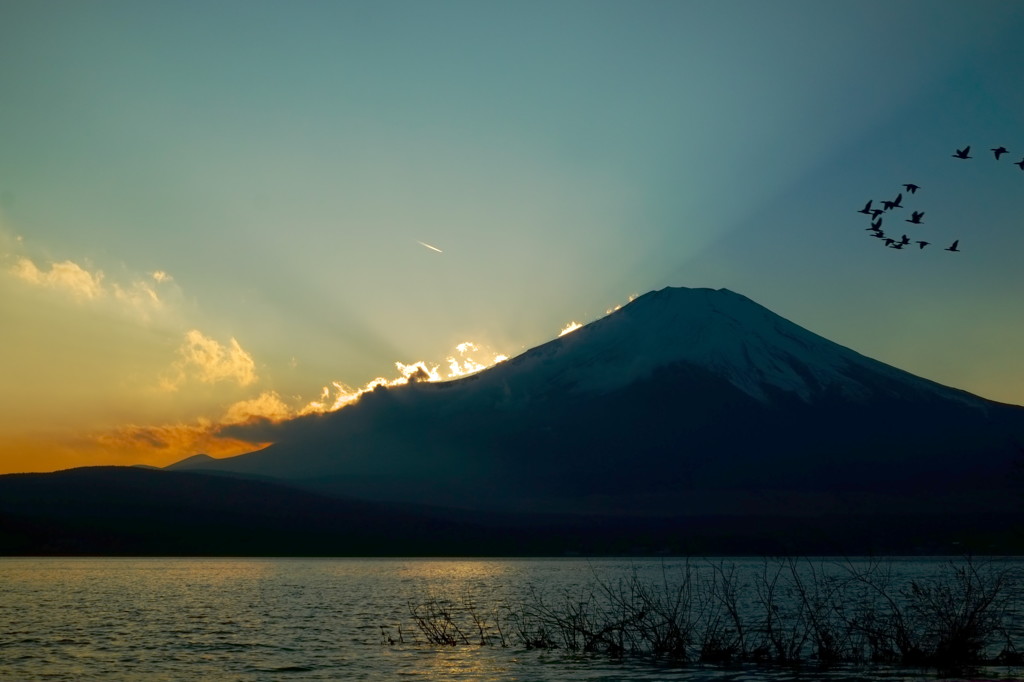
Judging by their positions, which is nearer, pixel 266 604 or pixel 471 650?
pixel 471 650

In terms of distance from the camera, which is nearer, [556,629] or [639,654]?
[639,654]

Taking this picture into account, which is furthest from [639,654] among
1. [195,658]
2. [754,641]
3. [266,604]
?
[266,604]

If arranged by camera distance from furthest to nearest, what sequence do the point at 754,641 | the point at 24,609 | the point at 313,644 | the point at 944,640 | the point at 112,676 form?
the point at 24,609 < the point at 313,644 < the point at 754,641 < the point at 112,676 < the point at 944,640

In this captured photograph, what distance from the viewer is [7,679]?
31.7 m

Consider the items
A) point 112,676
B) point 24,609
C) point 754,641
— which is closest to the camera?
point 112,676

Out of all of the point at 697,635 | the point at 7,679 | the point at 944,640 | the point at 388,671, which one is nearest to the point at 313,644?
the point at 388,671

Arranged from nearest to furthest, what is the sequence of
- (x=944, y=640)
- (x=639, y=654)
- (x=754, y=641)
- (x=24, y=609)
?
(x=944, y=640)
(x=639, y=654)
(x=754, y=641)
(x=24, y=609)

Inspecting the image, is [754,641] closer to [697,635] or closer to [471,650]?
[697,635]

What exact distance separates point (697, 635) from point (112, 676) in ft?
75.8

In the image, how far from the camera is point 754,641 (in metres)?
38.4

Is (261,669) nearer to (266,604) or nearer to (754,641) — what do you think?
(754,641)

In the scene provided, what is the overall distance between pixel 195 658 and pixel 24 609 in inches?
1115

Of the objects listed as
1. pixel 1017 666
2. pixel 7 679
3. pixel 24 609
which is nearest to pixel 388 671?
pixel 7 679

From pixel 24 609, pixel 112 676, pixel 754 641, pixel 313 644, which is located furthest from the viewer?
pixel 24 609
